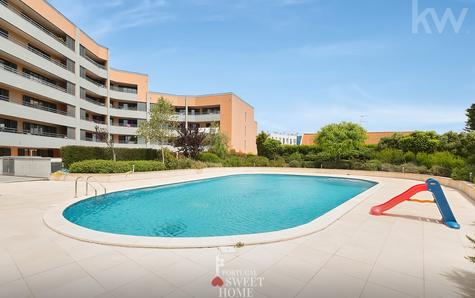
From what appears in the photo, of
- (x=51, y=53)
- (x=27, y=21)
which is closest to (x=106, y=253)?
(x=27, y=21)

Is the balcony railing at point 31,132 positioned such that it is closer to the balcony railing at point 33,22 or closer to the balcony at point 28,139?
the balcony at point 28,139

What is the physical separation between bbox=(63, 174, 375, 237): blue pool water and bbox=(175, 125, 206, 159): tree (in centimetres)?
1274

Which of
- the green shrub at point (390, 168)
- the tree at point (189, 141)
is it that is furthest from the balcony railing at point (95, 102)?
the green shrub at point (390, 168)

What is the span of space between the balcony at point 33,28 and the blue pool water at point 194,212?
882 inches

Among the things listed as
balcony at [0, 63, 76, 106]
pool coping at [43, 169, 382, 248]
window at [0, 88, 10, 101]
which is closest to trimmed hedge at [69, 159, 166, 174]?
pool coping at [43, 169, 382, 248]

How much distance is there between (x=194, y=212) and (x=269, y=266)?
5892mm

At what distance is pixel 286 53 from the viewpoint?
14430 mm

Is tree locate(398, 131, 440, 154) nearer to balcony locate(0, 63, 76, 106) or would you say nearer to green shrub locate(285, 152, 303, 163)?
green shrub locate(285, 152, 303, 163)

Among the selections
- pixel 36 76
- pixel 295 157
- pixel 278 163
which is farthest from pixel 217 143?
pixel 36 76

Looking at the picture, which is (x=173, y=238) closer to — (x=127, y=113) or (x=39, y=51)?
(x=39, y=51)

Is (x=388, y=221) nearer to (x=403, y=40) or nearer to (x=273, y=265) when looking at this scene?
(x=273, y=265)

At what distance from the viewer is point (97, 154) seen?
832 inches

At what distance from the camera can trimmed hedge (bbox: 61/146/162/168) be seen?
18.8m

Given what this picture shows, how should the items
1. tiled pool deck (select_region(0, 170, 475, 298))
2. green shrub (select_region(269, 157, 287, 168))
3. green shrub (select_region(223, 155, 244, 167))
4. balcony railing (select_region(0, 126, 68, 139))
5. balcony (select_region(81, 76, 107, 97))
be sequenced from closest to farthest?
tiled pool deck (select_region(0, 170, 475, 298)) < balcony railing (select_region(0, 126, 68, 139)) < green shrub (select_region(269, 157, 287, 168)) < green shrub (select_region(223, 155, 244, 167)) < balcony (select_region(81, 76, 107, 97))
